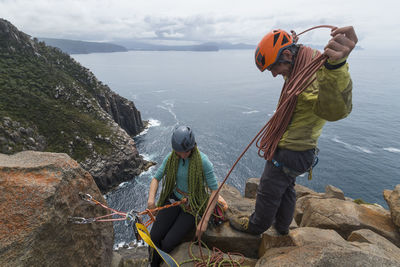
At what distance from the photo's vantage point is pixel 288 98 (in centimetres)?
316

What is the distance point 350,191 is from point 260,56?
42.7 metres

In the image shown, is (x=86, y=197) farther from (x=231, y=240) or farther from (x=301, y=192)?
(x=301, y=192)

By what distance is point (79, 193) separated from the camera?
4.61 metres

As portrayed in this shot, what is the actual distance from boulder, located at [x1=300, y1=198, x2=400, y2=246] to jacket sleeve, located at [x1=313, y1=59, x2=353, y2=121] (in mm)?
6370

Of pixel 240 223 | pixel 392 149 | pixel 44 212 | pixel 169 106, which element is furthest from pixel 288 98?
pixel 169 106

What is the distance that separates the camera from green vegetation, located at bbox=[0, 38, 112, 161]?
143 ft

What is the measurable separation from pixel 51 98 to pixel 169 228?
60040mm

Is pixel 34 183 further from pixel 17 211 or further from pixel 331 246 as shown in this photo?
pixel 331 246

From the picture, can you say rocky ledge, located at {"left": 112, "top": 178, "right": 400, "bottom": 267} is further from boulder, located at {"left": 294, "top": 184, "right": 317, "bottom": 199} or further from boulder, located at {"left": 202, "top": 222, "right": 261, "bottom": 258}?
boulder, located at {"left": 294, "top": 184, "right": 317, "bottom": 199}

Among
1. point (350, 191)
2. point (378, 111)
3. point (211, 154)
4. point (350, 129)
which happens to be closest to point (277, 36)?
point (350, 191)

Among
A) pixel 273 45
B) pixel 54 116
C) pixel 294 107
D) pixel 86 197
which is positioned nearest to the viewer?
pixel 273 45

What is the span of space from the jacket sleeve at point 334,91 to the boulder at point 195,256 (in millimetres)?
3972

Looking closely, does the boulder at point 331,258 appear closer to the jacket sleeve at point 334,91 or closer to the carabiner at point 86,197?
the jacket sleeve at point 334,91

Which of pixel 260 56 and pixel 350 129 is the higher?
pixel 260 56
